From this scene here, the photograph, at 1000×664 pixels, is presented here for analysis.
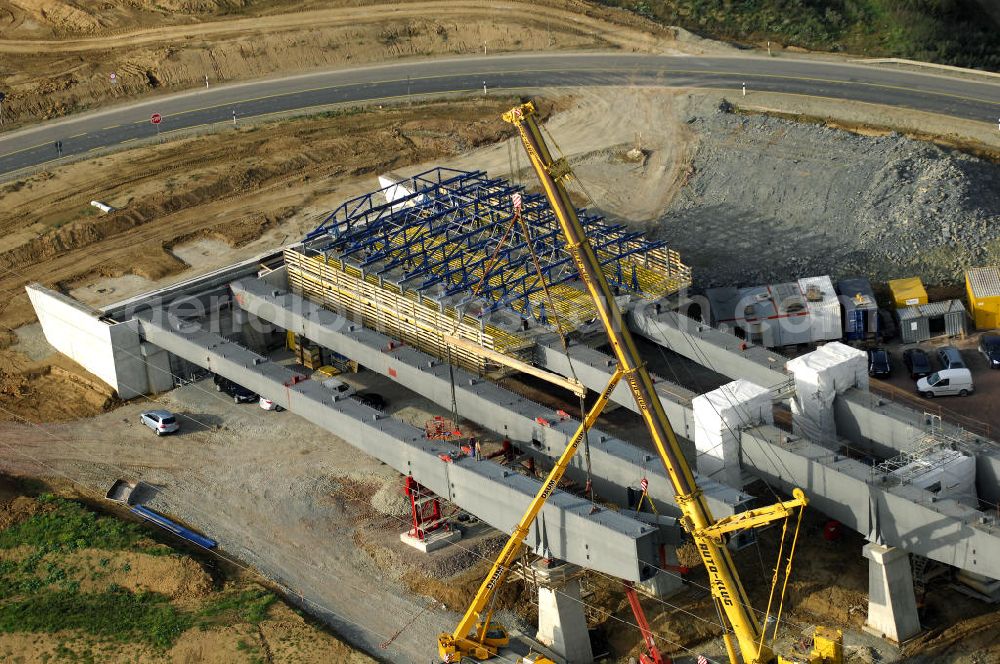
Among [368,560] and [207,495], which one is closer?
[368,560]

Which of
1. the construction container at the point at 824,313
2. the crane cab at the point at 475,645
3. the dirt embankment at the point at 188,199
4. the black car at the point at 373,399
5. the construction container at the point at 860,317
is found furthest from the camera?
A: the dirt embankment at the point at 188,199

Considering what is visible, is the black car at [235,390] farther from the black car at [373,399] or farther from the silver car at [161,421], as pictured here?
the black car at [373,399]

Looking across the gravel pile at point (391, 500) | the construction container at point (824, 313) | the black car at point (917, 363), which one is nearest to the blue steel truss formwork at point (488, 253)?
the construction container at point (824, 313)

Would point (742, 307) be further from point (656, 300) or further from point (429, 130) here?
point (429, 130)

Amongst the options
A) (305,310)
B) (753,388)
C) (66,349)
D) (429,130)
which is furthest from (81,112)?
(753,388)

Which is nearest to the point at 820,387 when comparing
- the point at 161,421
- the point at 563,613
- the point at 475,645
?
the point at 563,613

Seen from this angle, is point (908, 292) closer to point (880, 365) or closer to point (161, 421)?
point (880, 365)
